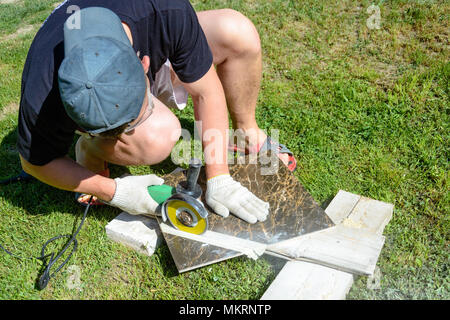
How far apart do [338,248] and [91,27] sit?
158cm

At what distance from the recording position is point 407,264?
6.90 feet

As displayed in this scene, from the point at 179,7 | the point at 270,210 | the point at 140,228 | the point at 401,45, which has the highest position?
the point at 179,7

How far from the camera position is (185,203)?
2.09m

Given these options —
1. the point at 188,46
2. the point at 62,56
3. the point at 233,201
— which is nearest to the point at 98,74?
the point at 62,56

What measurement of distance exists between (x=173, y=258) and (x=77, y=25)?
1.26 meters

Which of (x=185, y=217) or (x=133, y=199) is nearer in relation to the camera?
(x=185, y=217)

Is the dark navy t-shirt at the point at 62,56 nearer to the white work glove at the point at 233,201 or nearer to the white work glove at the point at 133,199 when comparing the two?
the white work glove at the point at 133,199

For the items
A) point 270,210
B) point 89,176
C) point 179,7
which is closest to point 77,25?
point 179,7

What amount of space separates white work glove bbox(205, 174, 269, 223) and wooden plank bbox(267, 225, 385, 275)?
0.23m

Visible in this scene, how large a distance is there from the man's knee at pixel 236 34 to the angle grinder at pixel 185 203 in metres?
0.85

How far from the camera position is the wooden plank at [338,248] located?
190cm

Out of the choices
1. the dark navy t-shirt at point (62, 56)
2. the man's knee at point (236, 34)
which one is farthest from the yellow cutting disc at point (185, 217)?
the man's knee at point (236, 34)

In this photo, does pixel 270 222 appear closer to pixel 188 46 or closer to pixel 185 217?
pixel 185 217

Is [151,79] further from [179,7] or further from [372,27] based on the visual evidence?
[372,27]
